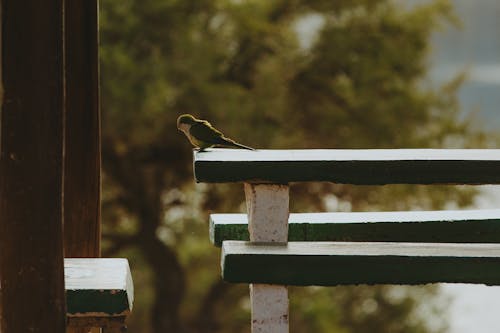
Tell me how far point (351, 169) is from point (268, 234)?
0.94ft

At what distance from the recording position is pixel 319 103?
13984 mm

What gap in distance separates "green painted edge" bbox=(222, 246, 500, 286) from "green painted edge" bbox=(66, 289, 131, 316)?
0.27 metres

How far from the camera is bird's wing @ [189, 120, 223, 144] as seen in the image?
339cm

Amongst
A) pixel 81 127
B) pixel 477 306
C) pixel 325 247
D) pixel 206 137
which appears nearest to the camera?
pixel 325 247

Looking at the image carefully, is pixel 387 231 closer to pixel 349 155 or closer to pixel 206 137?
pixel 349 155

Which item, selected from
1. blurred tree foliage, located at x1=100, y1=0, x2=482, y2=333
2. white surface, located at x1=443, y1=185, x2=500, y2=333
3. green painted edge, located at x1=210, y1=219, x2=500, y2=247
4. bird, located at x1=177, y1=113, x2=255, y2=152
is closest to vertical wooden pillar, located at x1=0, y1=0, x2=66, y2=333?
bird, located at x1=177, y1=113, x2=255, y2=152

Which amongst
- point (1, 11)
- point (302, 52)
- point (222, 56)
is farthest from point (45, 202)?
point (302, 52)

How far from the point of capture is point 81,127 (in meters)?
3.86

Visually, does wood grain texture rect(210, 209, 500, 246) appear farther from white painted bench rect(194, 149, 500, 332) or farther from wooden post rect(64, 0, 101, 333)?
wooden post rect(64, 0, 101, 333)

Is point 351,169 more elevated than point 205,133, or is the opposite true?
point 205,133

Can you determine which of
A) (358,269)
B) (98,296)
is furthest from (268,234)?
(98,296)

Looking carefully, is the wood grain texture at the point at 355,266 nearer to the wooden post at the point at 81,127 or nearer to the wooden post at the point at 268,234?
the wooden post at the point at 268,234

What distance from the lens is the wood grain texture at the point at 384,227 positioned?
3.41 metres

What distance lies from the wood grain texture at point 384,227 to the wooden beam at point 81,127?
1.82 ft
